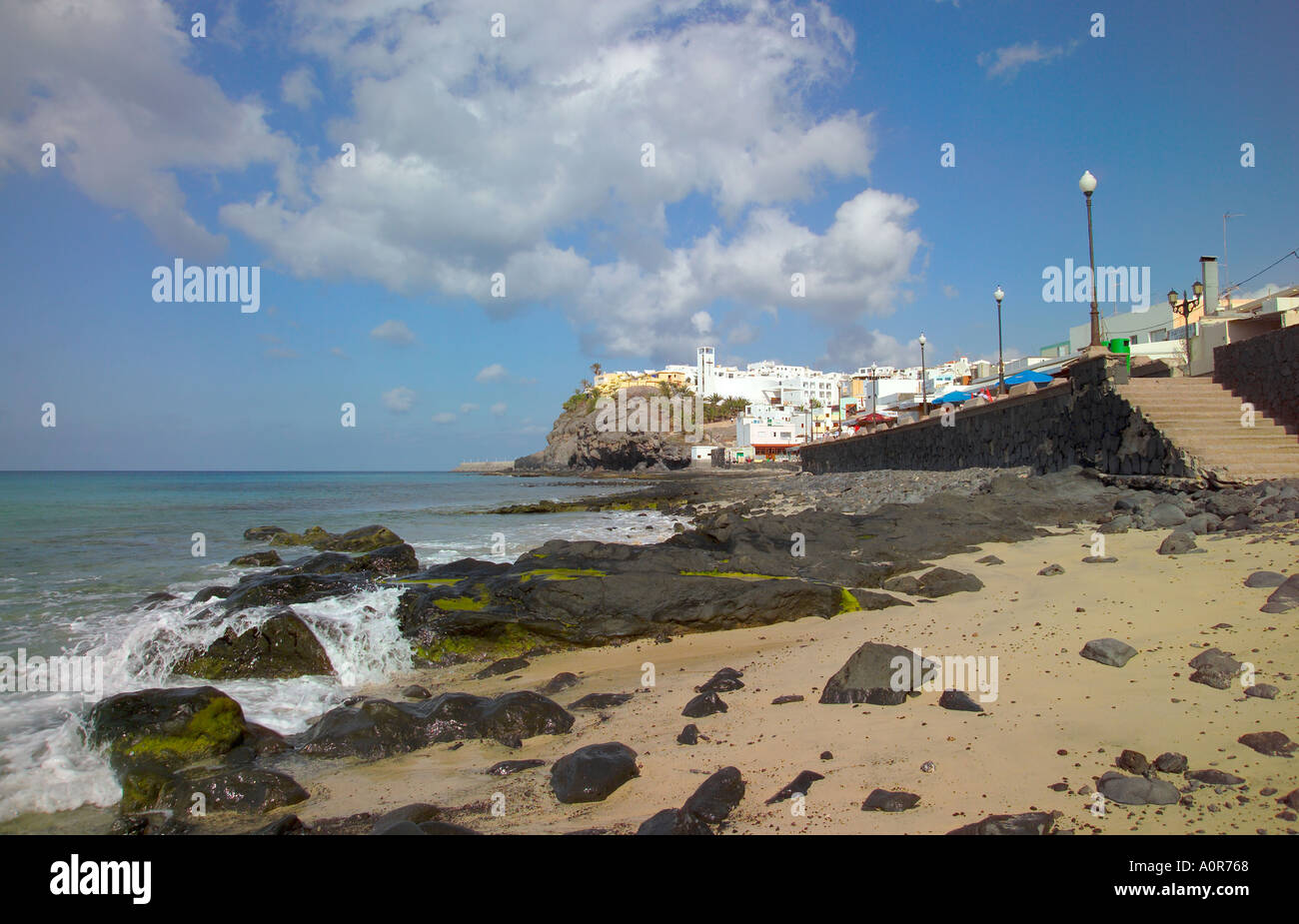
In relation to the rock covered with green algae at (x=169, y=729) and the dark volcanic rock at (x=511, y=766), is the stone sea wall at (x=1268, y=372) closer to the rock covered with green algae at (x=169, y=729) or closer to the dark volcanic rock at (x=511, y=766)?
the dark volcanic rock at (x=511, y=766)

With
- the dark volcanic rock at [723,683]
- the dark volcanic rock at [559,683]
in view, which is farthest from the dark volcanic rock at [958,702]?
the dark volcanic rock at [559,683]

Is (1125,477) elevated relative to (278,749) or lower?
elevated

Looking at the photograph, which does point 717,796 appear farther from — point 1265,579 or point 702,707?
point 1265,579

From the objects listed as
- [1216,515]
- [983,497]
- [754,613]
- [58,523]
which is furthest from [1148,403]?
[58,523]

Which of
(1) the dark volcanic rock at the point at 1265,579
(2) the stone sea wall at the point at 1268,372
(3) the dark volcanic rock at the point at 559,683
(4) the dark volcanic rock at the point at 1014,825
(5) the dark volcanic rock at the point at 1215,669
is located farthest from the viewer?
(2) the stone sea wall at the point at 1268,372

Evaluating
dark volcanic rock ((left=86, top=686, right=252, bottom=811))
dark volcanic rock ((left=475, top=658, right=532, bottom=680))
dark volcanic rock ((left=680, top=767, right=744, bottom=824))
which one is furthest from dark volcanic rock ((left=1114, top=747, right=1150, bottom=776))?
dark volcanic rock ((left=86, top=686, right=252, bottom=811))

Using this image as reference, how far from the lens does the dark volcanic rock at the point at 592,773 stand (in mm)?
4297

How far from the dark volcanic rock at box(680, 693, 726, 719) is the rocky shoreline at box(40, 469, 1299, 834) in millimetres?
13

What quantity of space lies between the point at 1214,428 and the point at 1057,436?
16.6 ft

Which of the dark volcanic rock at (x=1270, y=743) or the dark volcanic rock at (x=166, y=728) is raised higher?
the dark volcanic rock at (x=1270, y=743)

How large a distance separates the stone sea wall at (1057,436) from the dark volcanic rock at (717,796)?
505 inches

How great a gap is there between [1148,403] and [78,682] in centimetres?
1921
